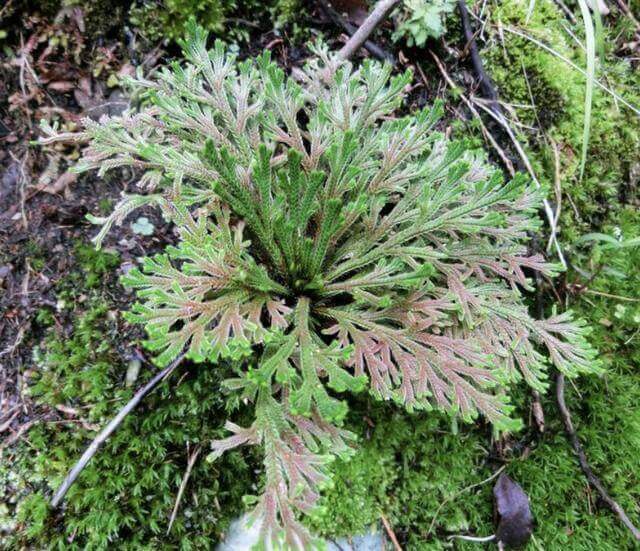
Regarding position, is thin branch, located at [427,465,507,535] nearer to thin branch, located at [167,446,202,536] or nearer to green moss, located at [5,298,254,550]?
green moss, located at [5,298,254,550]

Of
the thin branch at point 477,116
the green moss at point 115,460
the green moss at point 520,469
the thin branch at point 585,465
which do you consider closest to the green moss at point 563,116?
the thin branch at point 477,116

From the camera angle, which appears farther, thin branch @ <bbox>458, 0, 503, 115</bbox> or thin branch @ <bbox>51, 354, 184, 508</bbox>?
thin branch @ <bbox>458, 0, 503, 115</bbox>

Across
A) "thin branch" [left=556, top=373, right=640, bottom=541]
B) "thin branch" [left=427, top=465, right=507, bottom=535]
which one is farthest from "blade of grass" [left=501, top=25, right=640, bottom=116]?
"thin branch" [left=427, top=465, right=507, bottom=535]

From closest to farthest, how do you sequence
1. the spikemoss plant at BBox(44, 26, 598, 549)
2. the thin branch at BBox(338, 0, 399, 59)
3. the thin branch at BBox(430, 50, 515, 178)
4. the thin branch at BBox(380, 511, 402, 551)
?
1. the spikemoss plant at BBox(44, 26, 598, 549)
2. the thin branch at BBox(380, 511, 402, 551)
3. the thin branch at BBox(338, 0, 399, 59)
4. the thin branch at BBox(430, 50, 515, 178)

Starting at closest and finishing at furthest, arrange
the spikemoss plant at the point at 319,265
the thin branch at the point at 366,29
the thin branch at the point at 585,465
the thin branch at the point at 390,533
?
1. the spikemoss plant at the point at 319,265
2. the thin branch at the point at 390,533
3. the thin branch at the point at 585,465
4. the thin branch at the point at 366,29

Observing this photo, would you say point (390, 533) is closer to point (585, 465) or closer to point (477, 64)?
point (585, 465)

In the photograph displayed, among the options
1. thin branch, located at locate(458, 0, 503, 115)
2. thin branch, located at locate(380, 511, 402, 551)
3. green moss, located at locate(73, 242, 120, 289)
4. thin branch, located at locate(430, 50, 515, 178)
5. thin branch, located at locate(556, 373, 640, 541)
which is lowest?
green moss, located at locate(73, 242, 120, 289)

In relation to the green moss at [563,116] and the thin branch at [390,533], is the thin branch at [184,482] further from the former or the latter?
the green moss at [563,116]

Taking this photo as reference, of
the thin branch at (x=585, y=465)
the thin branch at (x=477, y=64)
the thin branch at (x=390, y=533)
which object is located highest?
the thin branch at (x=477, y=64)
